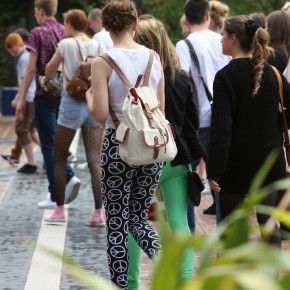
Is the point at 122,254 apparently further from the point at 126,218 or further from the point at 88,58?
the point at 88,58

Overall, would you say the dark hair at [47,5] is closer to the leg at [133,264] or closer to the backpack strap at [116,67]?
the leg at [133,264]

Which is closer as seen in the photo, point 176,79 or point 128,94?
point 128,94

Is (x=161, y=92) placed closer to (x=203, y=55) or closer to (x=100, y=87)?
(x=100, y=87)

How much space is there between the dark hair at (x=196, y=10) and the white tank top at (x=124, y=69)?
3405mm

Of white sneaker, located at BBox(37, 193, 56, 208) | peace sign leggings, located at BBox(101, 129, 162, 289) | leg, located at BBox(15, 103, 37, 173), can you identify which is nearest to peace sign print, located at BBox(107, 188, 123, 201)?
peace sign leggings, located at BBox(101, 129, 162, 289)

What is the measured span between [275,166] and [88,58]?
10.1ft

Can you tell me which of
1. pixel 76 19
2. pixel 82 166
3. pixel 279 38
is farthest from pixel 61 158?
pixel 82 166

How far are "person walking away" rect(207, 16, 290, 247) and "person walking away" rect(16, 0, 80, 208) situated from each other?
378 cm

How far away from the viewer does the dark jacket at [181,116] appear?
6.42 m

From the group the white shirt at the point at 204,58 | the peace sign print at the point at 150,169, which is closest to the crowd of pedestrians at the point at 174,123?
the peace sign print at the point at 150,169

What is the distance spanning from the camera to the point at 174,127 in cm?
648

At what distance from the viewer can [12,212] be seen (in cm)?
1021

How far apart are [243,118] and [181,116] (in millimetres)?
695

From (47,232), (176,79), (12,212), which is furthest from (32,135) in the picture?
(176,79)
